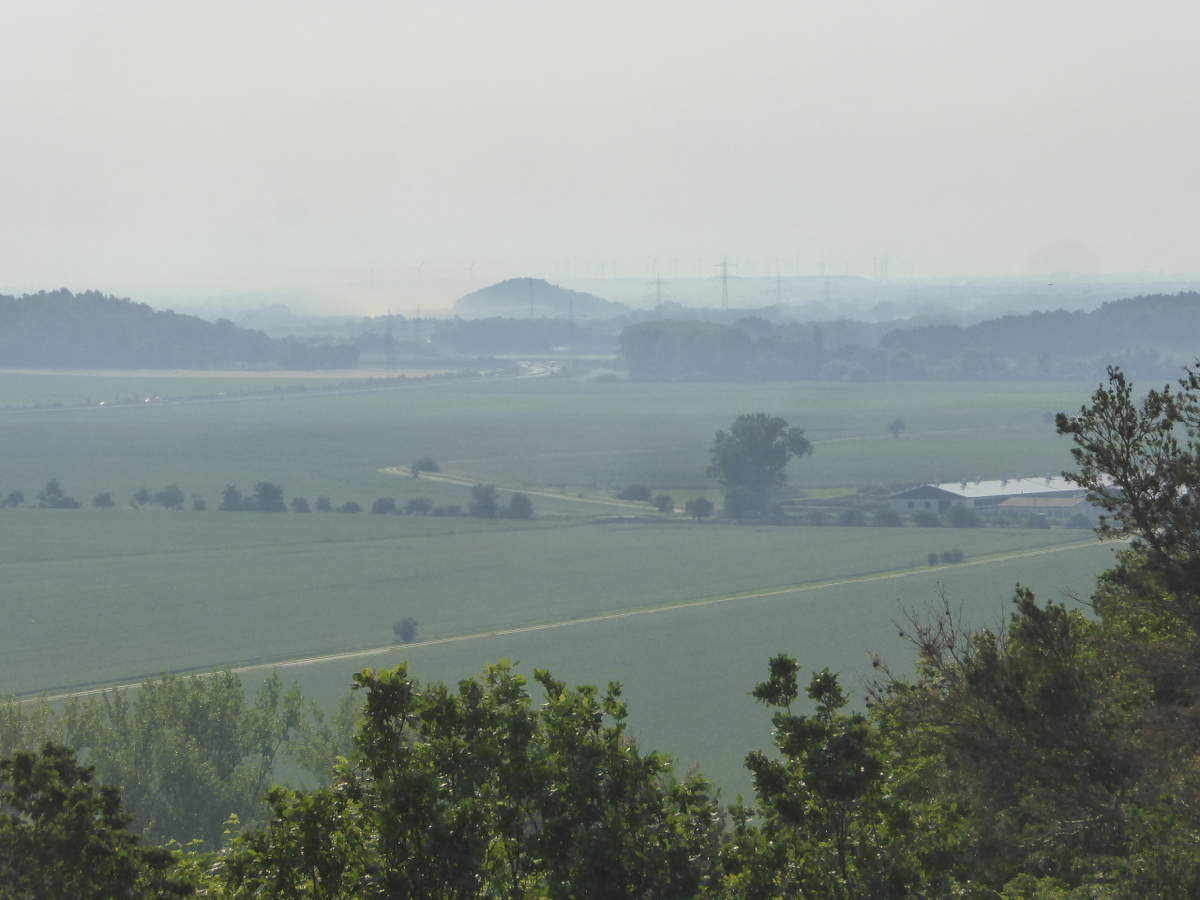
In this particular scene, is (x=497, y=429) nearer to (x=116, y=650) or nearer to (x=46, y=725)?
(x=116, y=650)

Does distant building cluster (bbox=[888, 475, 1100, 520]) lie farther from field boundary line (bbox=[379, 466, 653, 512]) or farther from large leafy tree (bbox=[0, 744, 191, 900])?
large leafy tree (bbox=[0, 744, 191, 900])

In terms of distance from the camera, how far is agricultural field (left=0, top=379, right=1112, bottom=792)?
41844 millimetres

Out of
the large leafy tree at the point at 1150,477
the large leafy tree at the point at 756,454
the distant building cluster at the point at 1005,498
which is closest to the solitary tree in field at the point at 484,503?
the large leafy tree at the point at 756,454

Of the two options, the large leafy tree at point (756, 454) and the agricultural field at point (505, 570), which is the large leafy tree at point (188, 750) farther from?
the large leafy tree at point (756, 454)

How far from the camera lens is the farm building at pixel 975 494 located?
7731cm

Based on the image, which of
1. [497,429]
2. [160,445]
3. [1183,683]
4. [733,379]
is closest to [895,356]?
[733,379]

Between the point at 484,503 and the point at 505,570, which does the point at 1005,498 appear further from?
the point at 505,570

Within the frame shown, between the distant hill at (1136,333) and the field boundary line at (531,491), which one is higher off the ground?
→ the distant hill at (1136,333)

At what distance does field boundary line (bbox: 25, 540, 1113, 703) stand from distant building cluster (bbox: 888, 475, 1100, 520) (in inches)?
409

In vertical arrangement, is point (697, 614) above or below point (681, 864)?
below

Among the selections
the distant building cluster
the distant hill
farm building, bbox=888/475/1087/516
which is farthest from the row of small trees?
the distant hill

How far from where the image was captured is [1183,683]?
32.6 feet

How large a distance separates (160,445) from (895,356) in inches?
4432

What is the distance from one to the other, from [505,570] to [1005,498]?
34263mm
